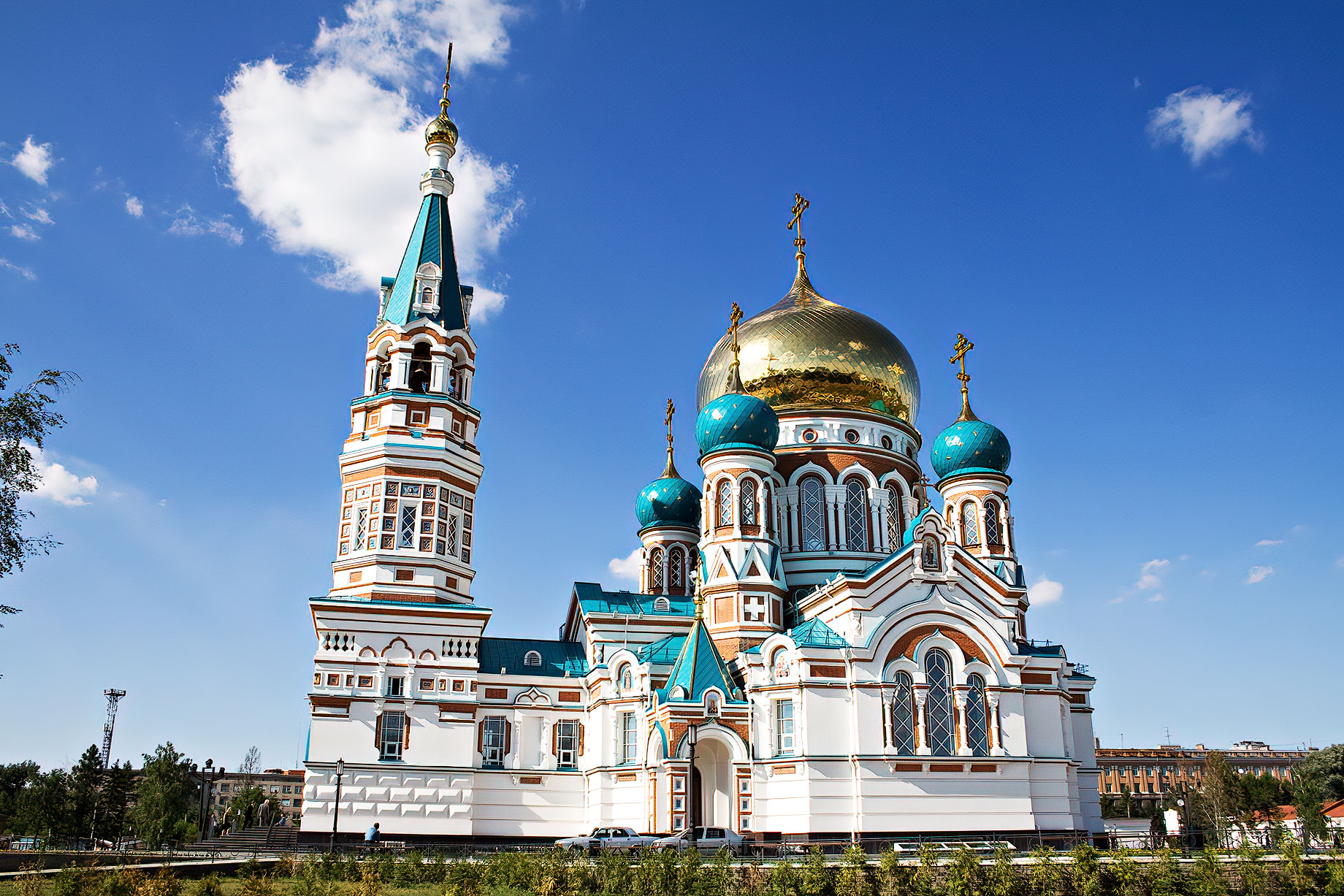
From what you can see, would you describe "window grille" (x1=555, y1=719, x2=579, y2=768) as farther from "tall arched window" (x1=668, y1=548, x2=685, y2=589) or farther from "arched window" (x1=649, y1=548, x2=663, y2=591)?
"tall arched window" (x1=668, y1=548, x2=685, y2=589)

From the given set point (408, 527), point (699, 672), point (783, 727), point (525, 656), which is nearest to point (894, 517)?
point (783, 727)

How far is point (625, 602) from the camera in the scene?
1286 inches

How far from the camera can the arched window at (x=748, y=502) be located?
3198cm

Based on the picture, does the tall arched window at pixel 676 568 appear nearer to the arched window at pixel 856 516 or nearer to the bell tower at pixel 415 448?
the arched window at pixel 856 516

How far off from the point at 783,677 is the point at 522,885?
11.7 meters

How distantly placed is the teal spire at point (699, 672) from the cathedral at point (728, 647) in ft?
0.23

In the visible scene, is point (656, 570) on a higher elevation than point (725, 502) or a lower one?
lower

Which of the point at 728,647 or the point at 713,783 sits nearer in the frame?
the point at 713,783

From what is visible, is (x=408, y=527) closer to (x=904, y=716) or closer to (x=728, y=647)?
(x=728, y=647)

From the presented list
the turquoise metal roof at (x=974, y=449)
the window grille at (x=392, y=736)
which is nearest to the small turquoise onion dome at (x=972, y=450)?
the turquoise metal roof at (x=974, y=449)

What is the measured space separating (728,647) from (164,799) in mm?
29975

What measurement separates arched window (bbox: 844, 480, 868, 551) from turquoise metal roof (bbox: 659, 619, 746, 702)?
777cm

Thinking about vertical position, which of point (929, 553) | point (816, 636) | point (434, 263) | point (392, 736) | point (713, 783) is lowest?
point (713, 783)

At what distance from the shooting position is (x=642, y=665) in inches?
1144
